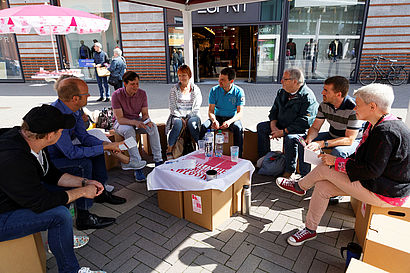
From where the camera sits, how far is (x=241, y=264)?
7.83ft

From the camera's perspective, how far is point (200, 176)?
9.20ft

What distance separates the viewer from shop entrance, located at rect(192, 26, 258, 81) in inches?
585

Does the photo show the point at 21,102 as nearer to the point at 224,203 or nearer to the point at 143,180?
the point at 143,180

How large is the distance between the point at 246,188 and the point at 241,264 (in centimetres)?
82

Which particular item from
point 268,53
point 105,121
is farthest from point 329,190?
point 268,53

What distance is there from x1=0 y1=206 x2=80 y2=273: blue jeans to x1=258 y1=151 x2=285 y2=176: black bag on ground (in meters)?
2.69

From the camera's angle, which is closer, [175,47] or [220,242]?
[220,242]

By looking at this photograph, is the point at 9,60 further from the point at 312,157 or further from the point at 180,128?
the point at 312,157

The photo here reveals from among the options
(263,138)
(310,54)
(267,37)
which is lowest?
(263,138)

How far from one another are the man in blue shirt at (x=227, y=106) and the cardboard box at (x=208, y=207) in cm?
145

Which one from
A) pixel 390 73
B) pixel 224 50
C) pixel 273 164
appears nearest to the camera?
pixel 273 164

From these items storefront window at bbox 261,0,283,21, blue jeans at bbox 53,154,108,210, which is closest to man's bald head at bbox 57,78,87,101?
blue jeans at bbox 53,154,108,210

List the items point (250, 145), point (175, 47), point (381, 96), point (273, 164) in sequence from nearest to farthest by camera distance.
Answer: point (381, 96) < point (273, 164) < point (250, 145) < point (175, 47)

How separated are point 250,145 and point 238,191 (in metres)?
1.50
